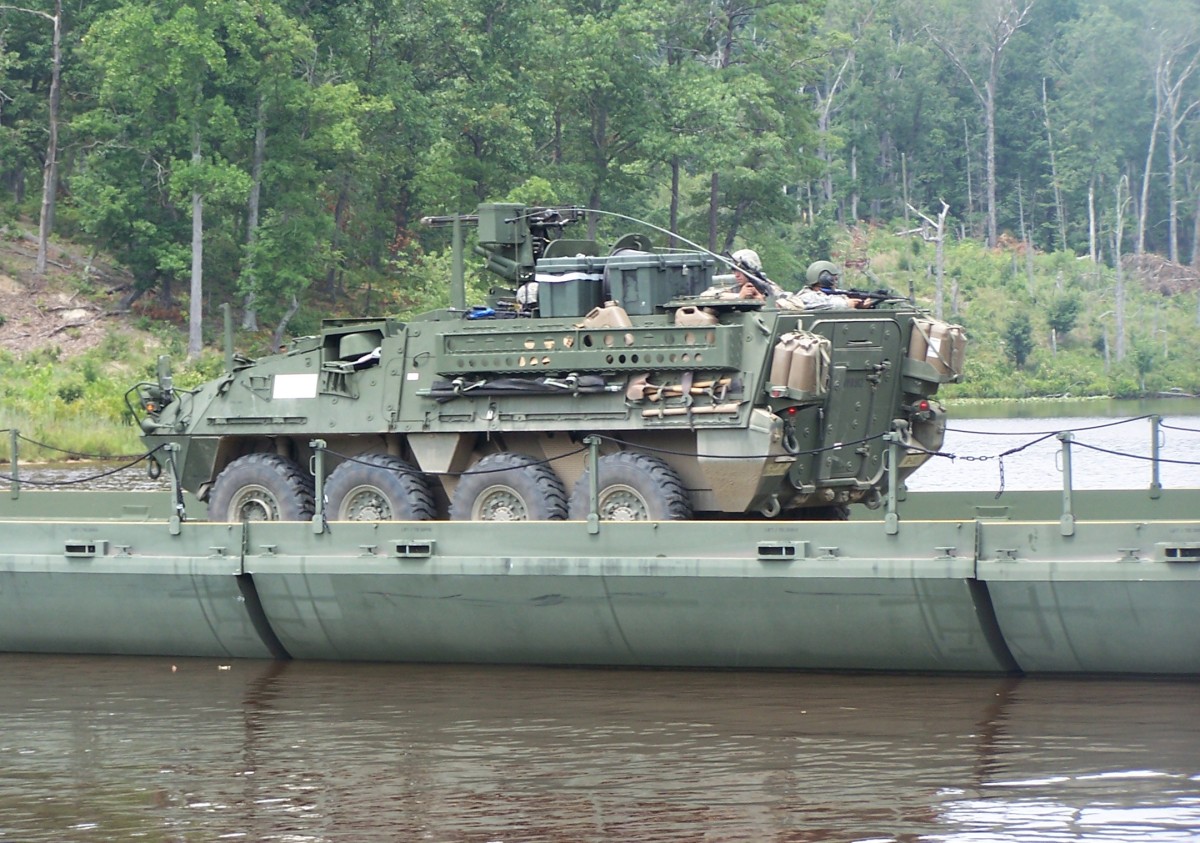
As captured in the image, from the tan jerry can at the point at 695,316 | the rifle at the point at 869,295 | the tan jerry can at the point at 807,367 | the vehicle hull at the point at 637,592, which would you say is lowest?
the vehicle hull at the point at 637,592

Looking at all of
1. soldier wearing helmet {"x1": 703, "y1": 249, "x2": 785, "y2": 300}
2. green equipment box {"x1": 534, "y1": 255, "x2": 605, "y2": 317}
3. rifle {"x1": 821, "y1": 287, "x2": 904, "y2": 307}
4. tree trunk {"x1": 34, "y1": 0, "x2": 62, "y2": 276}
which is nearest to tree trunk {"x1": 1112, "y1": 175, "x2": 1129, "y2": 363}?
tree trunk {"x1": 34, "y1": 0, "x2": 62, "y2": 276}

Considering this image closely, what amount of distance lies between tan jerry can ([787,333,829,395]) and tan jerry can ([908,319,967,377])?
1.20 m

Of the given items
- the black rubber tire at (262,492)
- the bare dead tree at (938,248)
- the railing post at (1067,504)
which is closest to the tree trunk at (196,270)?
the bare dead tree at (938,248)

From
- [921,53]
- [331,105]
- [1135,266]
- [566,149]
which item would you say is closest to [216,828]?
[331,105]

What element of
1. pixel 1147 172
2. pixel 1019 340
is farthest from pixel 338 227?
pixel 1147 172

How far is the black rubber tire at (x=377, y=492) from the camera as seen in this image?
47.3 feet

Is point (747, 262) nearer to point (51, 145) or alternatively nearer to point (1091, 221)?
point (51, 145)

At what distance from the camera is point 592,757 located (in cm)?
1143

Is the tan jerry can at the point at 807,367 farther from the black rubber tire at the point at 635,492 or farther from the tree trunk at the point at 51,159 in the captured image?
the tree trunk at the point at 51,159

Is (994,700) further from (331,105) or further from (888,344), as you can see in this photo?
(331,105)

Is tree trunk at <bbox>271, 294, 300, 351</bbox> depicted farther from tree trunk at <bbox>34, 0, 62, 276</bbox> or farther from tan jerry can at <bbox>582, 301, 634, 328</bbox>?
tan jerry can at <bbox>582, 301, 634, 328</bbox>

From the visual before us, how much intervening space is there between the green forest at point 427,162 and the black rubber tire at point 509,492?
24209mm

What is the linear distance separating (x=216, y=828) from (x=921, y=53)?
65.3m

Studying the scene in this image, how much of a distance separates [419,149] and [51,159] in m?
8.44
